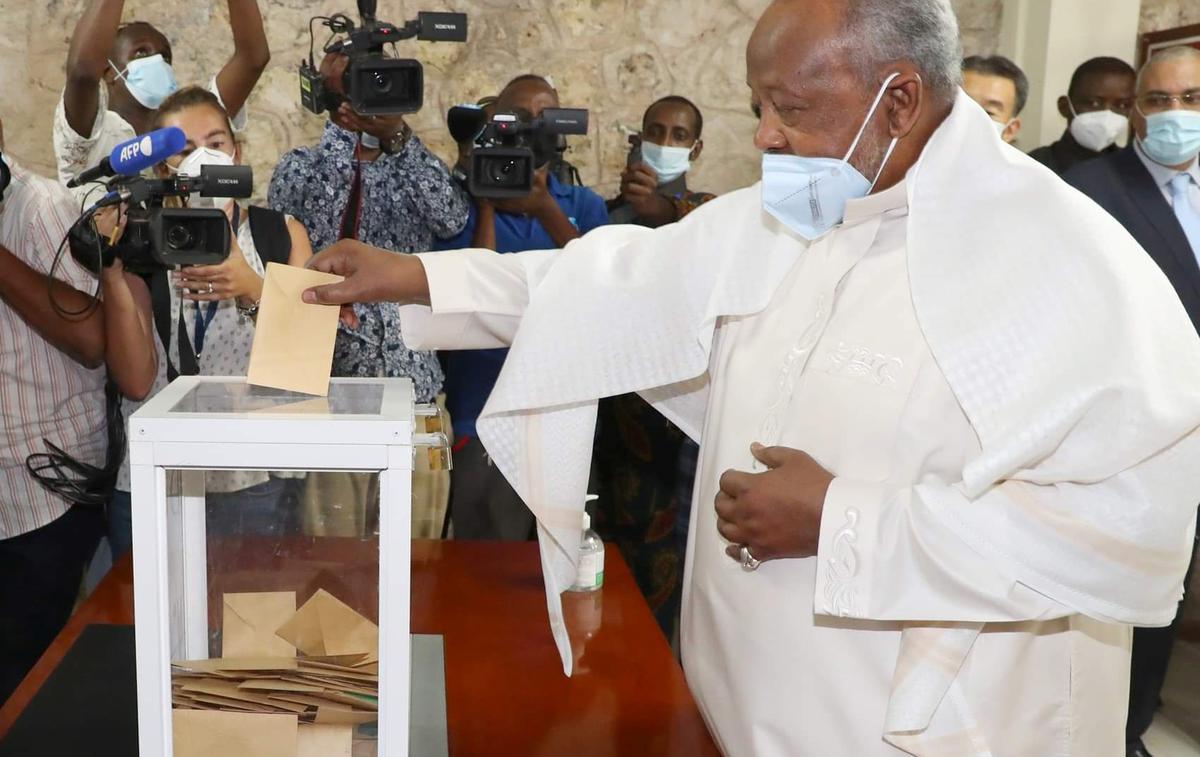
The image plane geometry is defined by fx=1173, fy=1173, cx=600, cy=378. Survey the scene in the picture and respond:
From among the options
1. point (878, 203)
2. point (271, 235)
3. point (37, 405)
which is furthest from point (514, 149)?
point (878, 203)

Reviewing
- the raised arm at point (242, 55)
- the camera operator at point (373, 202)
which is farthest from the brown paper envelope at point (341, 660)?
the raised arm at point (242, 55)

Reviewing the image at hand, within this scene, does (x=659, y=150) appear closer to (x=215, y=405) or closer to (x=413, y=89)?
(x=413, y=89)

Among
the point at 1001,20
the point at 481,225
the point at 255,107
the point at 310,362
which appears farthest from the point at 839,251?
the point at 1001,20

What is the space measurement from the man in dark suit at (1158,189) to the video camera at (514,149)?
1.43 metres

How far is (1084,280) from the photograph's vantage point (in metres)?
1.23

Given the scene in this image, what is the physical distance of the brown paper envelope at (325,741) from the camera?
3.83 ft

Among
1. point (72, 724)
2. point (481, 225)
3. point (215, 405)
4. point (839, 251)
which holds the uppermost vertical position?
point (839, 251)

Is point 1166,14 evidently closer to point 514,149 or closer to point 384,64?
point 514,149

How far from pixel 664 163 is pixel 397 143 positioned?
4.48 feet

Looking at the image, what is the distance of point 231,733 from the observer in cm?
116

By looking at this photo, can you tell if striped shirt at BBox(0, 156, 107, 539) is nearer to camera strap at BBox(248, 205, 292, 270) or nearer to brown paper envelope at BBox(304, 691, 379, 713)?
camera strap at BBox(248, 205, 292, 270)

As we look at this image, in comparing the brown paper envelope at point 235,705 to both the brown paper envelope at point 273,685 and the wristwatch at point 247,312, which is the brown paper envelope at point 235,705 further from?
the wristwatch at point 247,312

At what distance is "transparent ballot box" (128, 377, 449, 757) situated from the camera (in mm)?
1106

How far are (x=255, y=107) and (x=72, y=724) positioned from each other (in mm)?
3406
